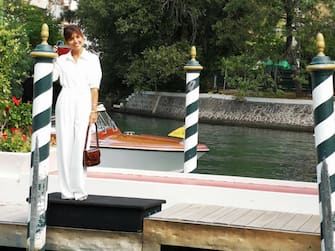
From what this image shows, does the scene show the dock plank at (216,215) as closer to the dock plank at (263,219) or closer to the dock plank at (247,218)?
the dock plank at (247,218)

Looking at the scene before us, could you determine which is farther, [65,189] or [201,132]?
[201,132]

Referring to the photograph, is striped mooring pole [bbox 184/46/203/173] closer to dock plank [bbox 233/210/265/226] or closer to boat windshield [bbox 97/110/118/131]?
boat windshield [bbox 97/110/118/131]

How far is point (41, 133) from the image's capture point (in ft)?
17.5

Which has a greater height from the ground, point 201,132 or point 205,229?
point 205,229

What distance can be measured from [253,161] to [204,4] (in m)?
19.4

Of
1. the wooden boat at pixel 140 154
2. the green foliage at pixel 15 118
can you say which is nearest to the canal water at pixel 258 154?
the wooden boat at pixel 140 154

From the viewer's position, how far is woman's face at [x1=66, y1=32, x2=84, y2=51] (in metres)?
5.61

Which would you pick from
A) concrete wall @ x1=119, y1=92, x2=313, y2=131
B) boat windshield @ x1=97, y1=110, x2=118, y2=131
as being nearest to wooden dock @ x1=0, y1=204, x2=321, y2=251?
boat windshield @ x1=97, y1=110, x2=118, y2=131

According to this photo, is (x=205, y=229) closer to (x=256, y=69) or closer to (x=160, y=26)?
(x=256, y=69)

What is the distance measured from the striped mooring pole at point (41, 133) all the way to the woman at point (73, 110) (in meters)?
0.21

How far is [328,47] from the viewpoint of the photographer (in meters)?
30.5

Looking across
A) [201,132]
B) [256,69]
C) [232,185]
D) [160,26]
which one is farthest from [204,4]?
[232,185]

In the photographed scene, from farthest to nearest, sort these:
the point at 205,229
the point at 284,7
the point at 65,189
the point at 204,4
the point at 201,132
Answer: the point at 204,4 < the point at 284,7 < the point at 201,132 < the point at 65,189 < the point at 205,229

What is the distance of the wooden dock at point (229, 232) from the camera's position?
16.2ft
